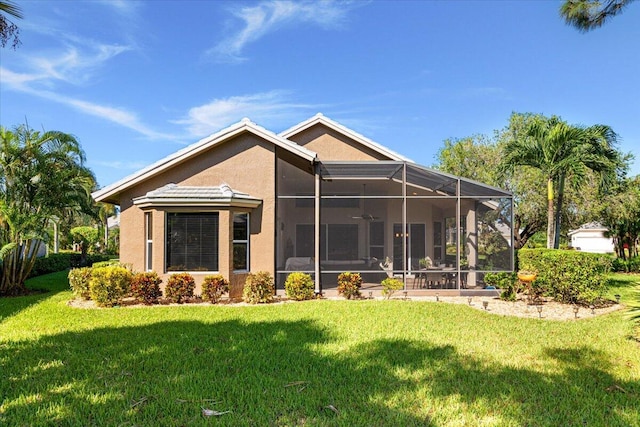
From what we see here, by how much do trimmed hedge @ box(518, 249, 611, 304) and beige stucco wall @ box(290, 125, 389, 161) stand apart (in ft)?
27.2

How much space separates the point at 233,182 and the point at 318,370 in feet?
28.4

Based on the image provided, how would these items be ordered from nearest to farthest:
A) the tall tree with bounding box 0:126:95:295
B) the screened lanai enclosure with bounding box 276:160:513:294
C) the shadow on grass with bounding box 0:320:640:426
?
the shadow on grass with bounding box 0:320:640:426, the tall tree with bounding box 0:126:95:295, the screened lanai enclosure with bounding box 276:160:513:294

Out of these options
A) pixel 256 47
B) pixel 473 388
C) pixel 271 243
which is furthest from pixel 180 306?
pixel 256 47

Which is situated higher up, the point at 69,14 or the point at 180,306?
the point at 69,14

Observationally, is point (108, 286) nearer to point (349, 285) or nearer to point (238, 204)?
point (238, 204)

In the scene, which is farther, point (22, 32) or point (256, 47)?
point (256, 47)

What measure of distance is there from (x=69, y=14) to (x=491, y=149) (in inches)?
996

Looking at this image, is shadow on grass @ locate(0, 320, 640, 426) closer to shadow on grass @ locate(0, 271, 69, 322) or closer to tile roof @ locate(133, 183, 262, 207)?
shadow on grass @ locate(0, 271, 69, 322)

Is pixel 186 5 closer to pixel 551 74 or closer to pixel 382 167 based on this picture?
pixel 382 167

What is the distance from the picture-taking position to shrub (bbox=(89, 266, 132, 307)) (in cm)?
1066

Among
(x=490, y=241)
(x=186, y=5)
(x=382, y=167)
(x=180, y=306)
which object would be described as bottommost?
(x=180, y=306)

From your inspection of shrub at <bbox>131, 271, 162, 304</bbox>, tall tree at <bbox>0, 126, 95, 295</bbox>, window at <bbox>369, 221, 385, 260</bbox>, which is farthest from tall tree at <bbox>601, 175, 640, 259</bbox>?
tall tree at <bbox>0, 126, 95, 295</bbox>

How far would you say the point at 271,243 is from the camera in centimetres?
1269

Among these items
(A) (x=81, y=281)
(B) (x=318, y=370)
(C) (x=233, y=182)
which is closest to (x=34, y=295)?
(A) (x=81, y=281)
